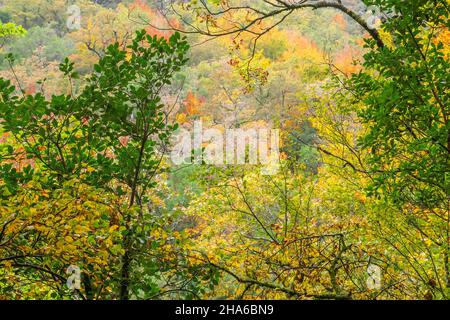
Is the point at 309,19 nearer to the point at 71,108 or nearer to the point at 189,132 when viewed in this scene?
the point at 189,132

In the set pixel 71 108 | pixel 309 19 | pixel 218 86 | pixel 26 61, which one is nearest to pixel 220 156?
pixel 71 108

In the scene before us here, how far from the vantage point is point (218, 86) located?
32719mm

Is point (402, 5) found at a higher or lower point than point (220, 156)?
lower

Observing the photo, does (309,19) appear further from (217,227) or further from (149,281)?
(149,281)

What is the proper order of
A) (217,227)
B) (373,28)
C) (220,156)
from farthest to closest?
1. (220,156)
2. (217,227)
3. (373,28)

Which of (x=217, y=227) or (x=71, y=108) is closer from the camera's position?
(x=71, y=108)

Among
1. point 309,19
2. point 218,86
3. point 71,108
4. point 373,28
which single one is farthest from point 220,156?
point 309,19

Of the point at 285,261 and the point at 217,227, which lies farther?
the point at 217,227

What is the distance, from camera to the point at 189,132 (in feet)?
76.7

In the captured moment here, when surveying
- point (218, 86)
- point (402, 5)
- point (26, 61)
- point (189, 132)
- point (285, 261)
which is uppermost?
point (26, 61)
